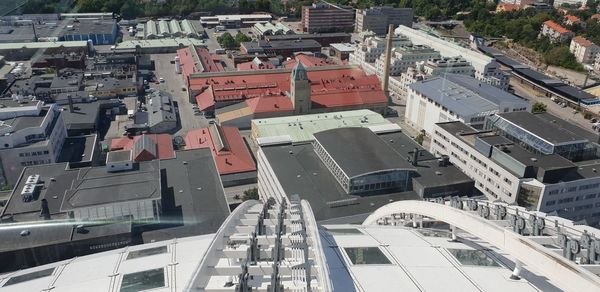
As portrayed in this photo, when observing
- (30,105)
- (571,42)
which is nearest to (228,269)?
(30,105)

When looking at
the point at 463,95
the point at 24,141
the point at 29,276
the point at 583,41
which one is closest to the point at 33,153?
the point at 24,141

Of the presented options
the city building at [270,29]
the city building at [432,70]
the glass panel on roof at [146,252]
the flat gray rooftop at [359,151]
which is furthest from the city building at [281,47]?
the glass panel on roof at [146,252]

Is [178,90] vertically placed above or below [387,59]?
below

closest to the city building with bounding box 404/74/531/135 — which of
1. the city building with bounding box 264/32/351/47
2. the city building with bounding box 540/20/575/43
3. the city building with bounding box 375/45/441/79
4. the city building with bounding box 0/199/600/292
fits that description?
the city building with bounding box 375/45/441/79

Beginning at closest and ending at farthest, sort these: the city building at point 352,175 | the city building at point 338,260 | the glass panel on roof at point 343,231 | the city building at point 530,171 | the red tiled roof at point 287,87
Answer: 1. the city building at point 338,260
2. the glass panel on roof at point 343,231
3. the city building at point 352,175
4. the city building at point 530,171
5. the red tiled roof at point 287,87

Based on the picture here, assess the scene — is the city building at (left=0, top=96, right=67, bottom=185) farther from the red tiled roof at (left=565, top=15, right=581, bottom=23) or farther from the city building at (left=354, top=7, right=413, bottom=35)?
the red tiled roof at (left=565, top=15, right=581, bottom=23)

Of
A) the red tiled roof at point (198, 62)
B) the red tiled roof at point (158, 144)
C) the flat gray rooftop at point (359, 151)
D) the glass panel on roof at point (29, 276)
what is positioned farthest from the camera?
the red tiled roof at point (198, 62)

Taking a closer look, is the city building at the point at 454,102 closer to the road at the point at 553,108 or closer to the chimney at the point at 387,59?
the chimney at the point at 387,59

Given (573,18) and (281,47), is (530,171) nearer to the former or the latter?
(281,47)
